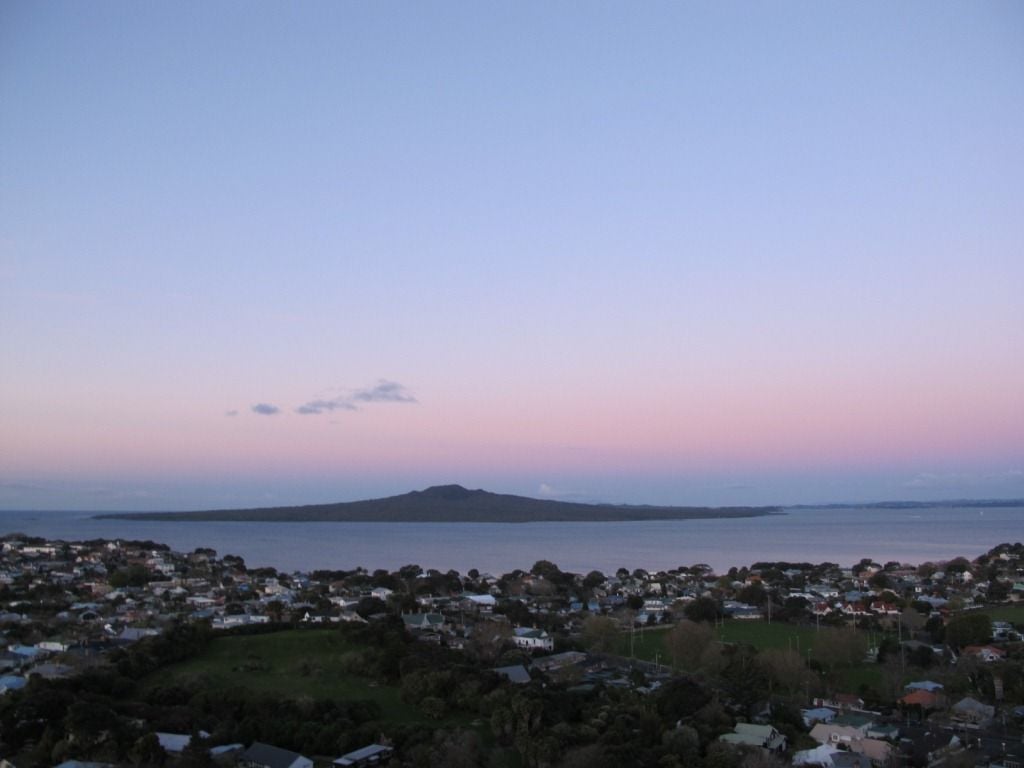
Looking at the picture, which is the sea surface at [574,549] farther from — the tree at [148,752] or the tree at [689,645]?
the tree at [148,752]

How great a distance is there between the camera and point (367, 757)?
9.85 m

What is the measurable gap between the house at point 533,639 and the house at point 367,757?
729cm

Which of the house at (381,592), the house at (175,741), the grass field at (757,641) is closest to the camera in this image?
the house at (175,741)

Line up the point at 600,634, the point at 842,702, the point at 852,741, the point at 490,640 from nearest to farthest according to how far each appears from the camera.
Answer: the point at 852,741 < the point at 842,702 < the point at 490,640 < the point at 600,634

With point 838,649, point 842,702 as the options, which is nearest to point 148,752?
point 842,702

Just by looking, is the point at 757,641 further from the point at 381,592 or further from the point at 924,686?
the point at 381,592

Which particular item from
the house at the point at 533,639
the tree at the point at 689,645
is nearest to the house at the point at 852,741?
the tree at the point at 689,645

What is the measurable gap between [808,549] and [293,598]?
32.9 metres

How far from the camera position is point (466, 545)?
5419 centimetres

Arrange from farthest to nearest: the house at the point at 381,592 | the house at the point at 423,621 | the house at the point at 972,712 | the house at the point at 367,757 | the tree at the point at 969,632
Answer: the house at the point at 381,592 → the house at the point at 423,621 → the tree at the point at 969,632 → the house at the point at 972,712 → the house at the point at 367,757

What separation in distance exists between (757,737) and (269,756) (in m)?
5.79

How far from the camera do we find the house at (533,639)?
17383 mm

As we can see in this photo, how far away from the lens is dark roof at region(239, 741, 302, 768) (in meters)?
9.62

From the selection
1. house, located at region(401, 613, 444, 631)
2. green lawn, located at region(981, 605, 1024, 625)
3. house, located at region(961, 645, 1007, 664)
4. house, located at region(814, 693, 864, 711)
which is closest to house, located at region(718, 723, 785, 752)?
house, located at region(814, 693, 864, 711)
